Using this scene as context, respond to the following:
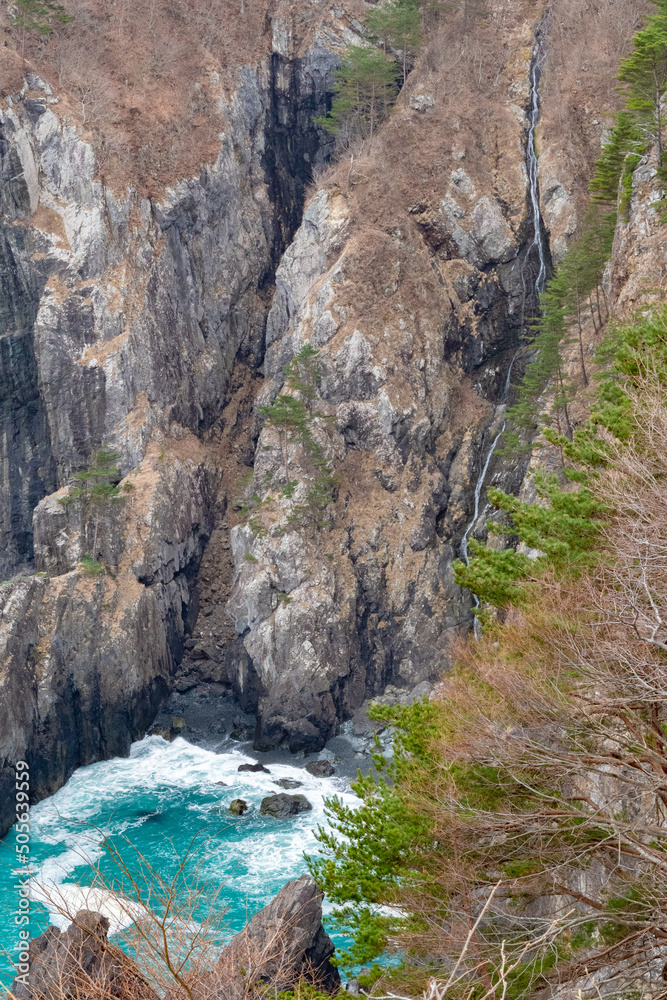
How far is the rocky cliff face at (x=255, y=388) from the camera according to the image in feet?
103

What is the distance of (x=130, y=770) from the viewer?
29.8 metres

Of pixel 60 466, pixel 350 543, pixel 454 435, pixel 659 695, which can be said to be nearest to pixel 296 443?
pixel 350 543

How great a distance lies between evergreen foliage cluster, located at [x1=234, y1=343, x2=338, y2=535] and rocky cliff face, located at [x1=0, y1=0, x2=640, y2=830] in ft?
1.68

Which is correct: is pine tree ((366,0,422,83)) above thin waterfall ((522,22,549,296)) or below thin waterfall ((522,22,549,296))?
above

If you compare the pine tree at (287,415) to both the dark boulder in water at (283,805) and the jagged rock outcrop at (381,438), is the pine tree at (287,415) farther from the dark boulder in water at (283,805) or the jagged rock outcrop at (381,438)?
the dark boulder in water at (283,805)

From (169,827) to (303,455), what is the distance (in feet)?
58.4

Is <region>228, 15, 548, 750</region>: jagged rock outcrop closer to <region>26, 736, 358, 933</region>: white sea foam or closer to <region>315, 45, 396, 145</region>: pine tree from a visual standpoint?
<region>26, 736, 358, 933</region>: white sea foam

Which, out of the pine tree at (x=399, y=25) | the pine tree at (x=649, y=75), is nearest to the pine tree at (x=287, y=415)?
the pine tree at (x=649, y=75)

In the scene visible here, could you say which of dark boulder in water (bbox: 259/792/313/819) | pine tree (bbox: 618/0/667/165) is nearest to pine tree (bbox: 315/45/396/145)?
pine tree (bbox: 618/0/667/165)

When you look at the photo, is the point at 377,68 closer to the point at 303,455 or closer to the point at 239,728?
the point at 303,455

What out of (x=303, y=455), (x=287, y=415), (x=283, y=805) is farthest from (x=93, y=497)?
(x=283, y=805)

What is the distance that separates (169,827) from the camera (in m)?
25.8

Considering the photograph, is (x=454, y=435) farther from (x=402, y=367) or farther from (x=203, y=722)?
(x=203, y=722)

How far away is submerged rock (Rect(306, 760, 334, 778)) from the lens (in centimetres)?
2848
